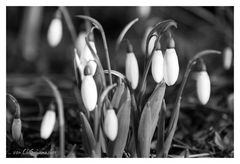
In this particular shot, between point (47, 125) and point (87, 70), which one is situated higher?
point (87, 70)

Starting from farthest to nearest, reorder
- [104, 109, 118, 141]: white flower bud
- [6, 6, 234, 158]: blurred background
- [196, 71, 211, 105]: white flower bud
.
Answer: [6, 6, 234, 158]: blurred background < [196, 71, 211, 105]: white flower bud < [104, 109, 118, 141]: white flower bud

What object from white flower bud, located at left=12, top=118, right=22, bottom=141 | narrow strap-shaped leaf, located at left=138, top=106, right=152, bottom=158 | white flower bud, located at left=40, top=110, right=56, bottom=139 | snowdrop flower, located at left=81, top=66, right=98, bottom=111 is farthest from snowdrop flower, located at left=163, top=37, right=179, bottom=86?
white flower bud, located at left=12, top=118, right=22, bottom=141

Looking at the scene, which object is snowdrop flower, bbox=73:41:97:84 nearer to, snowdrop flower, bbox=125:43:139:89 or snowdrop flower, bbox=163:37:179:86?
snowdrop flower, bbox=125:43:139:89

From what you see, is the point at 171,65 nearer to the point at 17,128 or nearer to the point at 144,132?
the point at 144,132

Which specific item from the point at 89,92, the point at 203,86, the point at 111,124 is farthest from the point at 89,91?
the point at 203,86

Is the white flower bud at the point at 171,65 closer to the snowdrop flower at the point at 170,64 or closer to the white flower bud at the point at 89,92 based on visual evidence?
the snowdrop flower at the point at 170,64

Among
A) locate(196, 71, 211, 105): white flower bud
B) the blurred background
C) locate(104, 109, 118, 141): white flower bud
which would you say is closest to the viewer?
locate(104, 109, 118, 141): white flower bud

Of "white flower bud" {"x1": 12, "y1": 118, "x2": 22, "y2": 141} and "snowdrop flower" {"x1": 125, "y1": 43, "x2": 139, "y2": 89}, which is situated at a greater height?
"snowdrop flower" {"x1": 125, "y1": 43, "x2": 139, "y2": 89}
